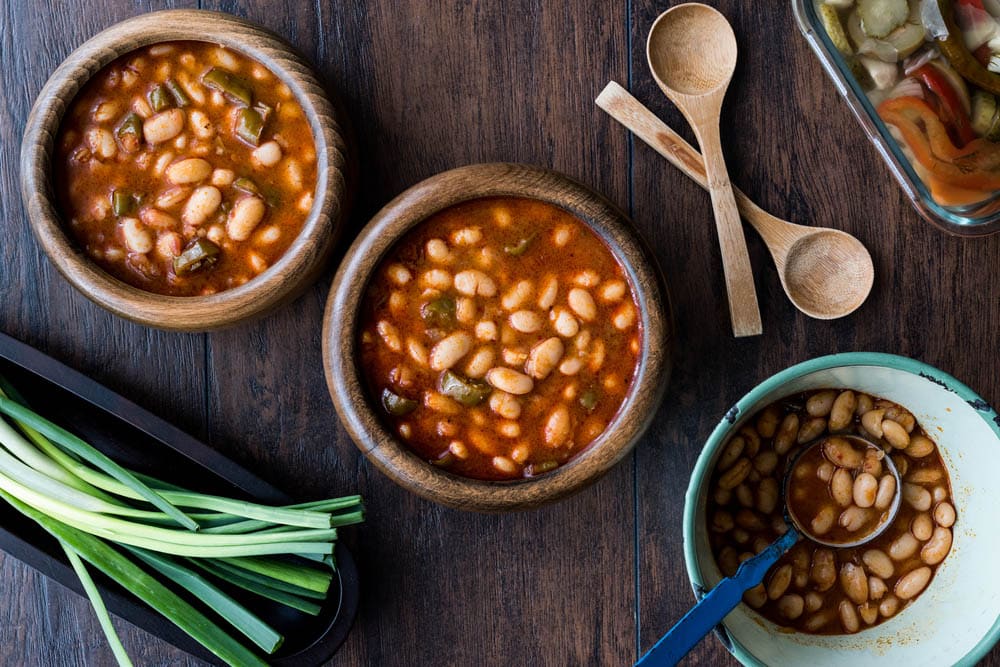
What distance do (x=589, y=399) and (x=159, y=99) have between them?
868 millimetres

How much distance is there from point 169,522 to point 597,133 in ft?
3.37

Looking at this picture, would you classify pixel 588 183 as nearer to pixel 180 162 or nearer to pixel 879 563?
pixel 180 162

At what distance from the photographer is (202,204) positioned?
1.53 metres

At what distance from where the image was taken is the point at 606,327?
4.96 ft

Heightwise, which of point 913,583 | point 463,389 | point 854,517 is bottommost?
point 913,583

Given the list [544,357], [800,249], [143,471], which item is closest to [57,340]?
[143,471]

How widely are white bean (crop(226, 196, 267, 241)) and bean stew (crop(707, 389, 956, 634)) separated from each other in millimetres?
887

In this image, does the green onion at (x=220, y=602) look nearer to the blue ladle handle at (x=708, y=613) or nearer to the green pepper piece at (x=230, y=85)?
the blue ladle handle at (x=708, y=613)

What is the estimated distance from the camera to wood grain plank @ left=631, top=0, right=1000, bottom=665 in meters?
1.69

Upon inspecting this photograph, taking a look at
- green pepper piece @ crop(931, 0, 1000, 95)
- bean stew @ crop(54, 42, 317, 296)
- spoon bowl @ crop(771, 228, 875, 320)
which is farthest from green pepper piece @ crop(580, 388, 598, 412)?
green pepper piece @ crop(931, 0, 1000, 95)

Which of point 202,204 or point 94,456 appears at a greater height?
point 202,204

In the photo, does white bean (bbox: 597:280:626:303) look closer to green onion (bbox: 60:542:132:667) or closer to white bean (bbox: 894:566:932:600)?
white bean (bbox: 894:566:932:600)

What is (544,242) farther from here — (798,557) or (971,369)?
(971,369)

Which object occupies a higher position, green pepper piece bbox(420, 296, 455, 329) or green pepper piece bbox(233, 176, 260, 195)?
green pepper piece bbox(233, 176, 260, 195)
